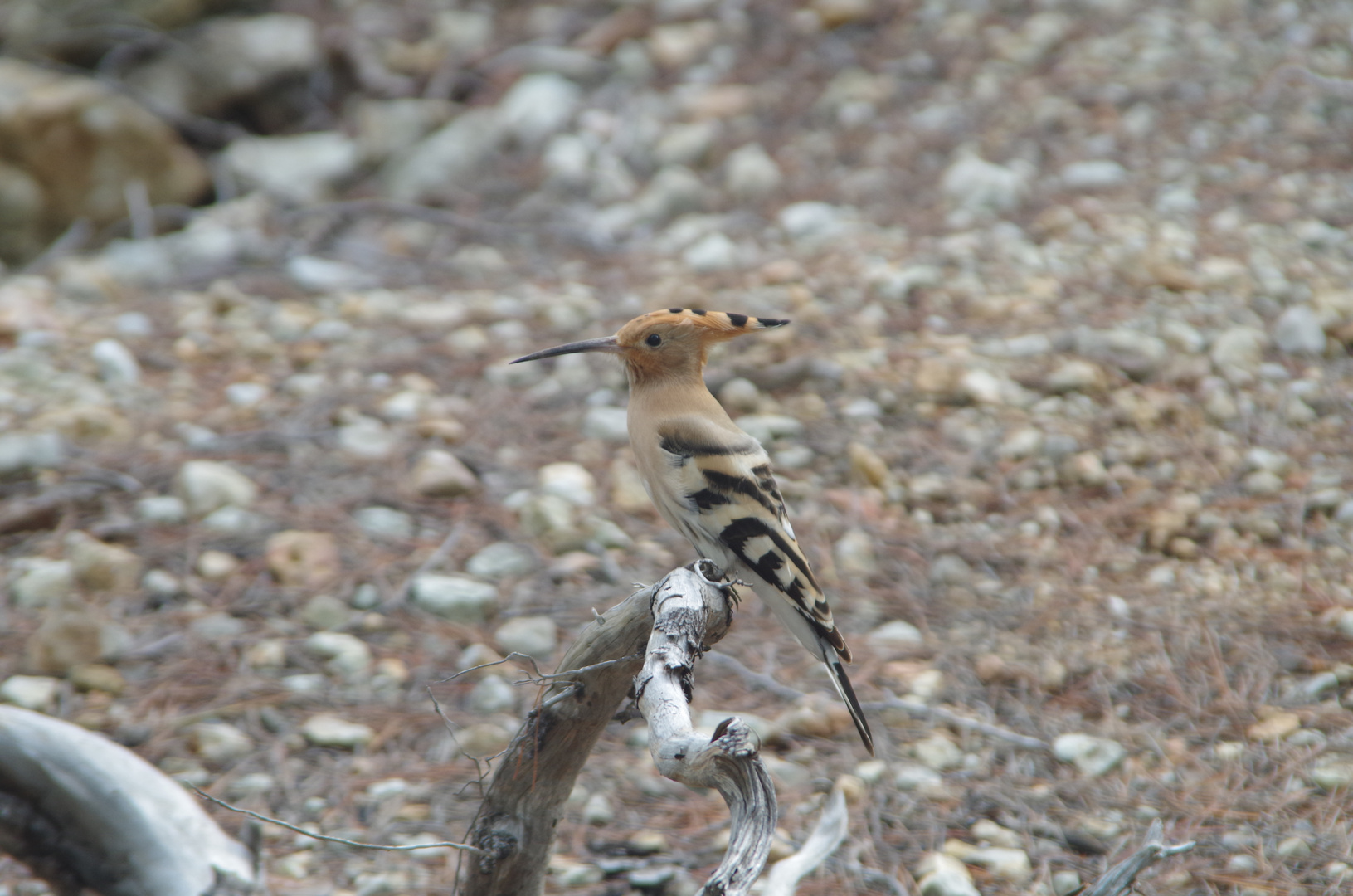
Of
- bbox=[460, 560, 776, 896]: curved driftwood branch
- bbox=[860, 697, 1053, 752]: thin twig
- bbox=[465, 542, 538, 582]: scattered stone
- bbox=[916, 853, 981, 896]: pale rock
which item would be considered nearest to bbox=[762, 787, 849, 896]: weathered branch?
bbox=[460, 560, 776, 896]: curved driftwood branch

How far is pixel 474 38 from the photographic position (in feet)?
24.9

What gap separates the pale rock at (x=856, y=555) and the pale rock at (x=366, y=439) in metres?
1.65

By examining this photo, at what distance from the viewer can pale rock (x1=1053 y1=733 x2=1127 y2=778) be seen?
10.9 feet

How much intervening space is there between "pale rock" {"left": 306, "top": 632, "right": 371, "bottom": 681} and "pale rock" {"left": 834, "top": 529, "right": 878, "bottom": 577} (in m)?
1.56

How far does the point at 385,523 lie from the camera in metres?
4.15

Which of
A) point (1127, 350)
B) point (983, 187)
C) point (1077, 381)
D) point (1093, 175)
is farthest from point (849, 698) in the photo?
point (1093, 175)

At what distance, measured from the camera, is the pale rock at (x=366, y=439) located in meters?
4.50

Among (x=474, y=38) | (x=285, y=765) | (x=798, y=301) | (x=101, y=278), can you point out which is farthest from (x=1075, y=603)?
(x=474, y=38)

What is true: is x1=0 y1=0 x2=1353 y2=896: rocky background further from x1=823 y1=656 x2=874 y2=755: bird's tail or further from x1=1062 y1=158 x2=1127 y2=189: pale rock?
x1=823 y1=656 x2=874 y2=755: bird's tail

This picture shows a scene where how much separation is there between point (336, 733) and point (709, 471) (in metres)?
1.21

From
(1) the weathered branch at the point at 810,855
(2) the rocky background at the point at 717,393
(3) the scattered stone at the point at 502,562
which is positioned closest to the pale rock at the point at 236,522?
(2) the rocky background at the point at 717,393

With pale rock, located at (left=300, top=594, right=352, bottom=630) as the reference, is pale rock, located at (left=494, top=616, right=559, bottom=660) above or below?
below

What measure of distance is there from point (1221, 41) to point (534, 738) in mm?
6750

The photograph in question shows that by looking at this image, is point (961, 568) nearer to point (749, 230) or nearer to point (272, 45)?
point (749, 230)
